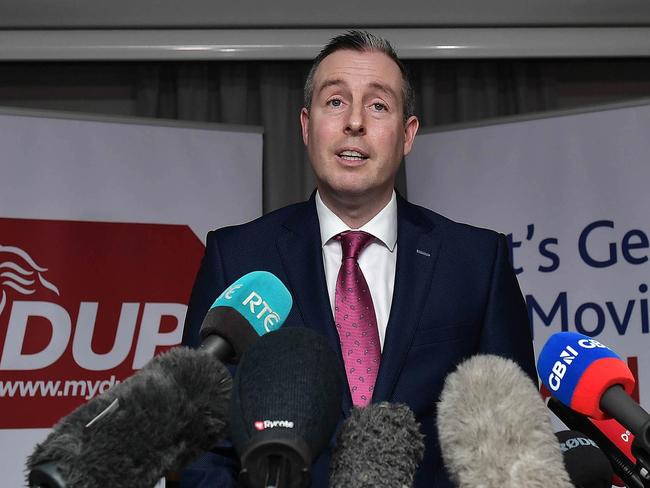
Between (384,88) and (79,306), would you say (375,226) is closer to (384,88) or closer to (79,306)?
(384,88)

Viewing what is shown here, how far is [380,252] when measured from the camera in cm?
148

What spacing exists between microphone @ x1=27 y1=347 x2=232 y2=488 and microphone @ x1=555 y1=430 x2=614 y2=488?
0.41 metres

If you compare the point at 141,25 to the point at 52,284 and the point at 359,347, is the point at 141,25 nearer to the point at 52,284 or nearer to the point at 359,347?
the point at 52,284

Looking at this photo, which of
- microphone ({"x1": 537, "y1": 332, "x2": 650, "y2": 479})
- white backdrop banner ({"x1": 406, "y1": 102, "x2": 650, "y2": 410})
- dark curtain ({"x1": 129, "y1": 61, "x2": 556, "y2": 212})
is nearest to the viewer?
microphone ({"x1": 537, "y1": 332, "x2": 650, "y2": 479})

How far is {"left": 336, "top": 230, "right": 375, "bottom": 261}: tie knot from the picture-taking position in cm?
143

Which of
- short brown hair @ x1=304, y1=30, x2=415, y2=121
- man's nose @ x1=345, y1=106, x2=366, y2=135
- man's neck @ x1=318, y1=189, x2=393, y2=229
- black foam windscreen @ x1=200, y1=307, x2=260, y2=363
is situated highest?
short brown hair @ x1=304, y1=30, x2=415, y2=121

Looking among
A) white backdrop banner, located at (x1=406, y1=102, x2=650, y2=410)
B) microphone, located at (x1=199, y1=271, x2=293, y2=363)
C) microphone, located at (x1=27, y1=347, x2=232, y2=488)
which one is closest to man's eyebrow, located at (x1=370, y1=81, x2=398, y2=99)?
microphone, located at (x1=199, y1=271, x2=293, y2=363)

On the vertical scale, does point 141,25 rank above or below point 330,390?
above

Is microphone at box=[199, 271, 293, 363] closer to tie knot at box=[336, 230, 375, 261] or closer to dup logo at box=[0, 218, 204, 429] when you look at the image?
tie knot at box=[336, 230, 375, 261]

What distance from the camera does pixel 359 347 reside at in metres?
1.32

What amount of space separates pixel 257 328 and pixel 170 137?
2.85m

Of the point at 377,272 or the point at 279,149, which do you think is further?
the point at 279,149

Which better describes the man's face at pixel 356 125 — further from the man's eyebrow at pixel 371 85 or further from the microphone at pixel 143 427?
the microphone at pixel 143 427

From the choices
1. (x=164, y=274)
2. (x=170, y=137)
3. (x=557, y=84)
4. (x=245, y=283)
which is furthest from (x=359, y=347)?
(x=557, y=84)
